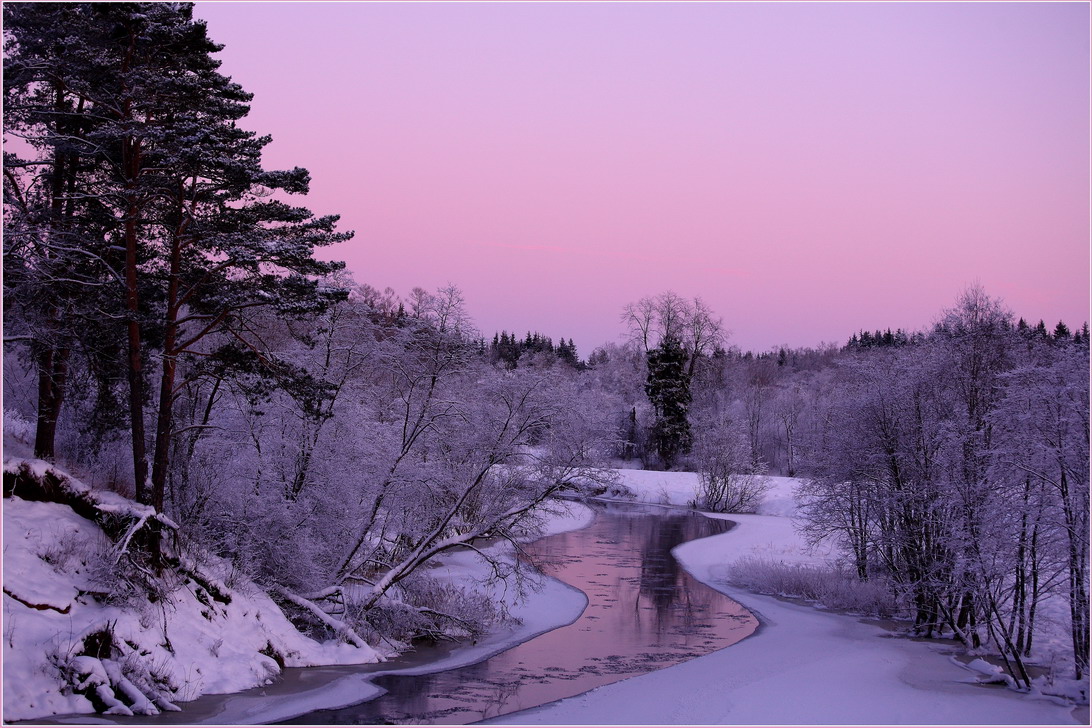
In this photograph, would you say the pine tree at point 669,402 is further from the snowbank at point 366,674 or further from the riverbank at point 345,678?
the riverbank at point 345,678

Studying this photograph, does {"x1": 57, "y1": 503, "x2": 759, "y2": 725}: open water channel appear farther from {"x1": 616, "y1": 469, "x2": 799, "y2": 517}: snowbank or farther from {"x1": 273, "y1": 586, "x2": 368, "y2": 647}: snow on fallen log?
{"x1": 616, "y1": 469, "x2": 799, "y2": 517}: snowbank

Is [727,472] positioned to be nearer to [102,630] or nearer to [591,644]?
[591,644]

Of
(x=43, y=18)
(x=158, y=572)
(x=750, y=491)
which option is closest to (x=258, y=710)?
(x=158, y=572)

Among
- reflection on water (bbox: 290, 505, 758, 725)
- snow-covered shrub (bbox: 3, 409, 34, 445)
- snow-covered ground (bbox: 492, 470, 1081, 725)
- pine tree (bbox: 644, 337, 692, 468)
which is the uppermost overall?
pine tree (bbox: 644, 337, 692, 468)

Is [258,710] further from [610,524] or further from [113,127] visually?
[610,524]

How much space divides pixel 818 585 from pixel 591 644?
1019cm

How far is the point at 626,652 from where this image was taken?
19078 mm

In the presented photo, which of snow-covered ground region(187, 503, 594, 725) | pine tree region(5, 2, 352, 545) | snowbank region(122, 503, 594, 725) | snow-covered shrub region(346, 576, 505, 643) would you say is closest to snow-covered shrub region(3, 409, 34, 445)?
pine tree region(5, 2, 352, 545)

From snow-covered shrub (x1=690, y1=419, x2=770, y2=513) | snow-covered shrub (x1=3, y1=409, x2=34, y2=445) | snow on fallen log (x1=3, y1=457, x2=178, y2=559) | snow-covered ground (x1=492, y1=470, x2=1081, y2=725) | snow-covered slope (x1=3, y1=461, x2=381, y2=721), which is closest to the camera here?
snow-covered slope (x1=3, y1=461, x2=381, y2=721)

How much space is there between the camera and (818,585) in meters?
26.4

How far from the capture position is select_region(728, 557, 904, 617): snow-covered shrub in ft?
79.6

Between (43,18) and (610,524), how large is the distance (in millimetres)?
35584

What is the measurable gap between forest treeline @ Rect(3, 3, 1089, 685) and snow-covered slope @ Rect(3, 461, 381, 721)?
85cm

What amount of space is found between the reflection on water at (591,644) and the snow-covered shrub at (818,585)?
190 centimetres
